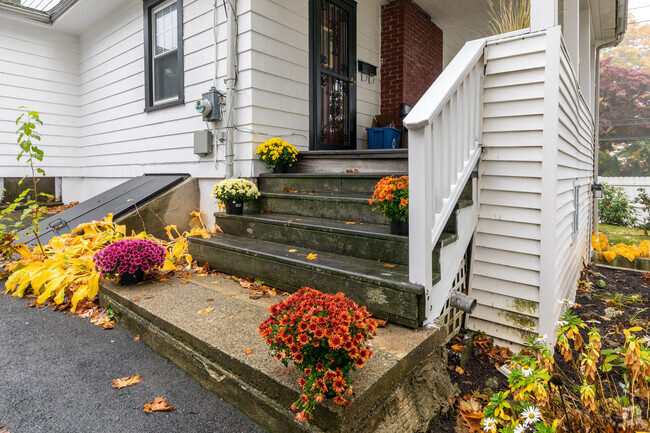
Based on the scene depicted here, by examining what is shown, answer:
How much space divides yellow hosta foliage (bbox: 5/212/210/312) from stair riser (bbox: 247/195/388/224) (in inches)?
26.8

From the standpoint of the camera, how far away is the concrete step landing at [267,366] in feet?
4.77

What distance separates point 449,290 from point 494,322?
817 mm

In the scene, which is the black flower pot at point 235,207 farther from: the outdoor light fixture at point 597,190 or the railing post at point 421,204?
the outdoor light fixture at point 597,190

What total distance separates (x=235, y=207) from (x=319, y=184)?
2.77 feet

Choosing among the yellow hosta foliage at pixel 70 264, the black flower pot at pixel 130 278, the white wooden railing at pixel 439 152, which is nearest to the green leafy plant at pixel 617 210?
the white wooden railing at pixel 439 152

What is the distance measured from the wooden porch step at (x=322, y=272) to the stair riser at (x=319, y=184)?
0.73 meters

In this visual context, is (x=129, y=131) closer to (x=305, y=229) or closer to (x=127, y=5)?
(x=127, y=5)

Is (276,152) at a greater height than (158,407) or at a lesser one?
greater

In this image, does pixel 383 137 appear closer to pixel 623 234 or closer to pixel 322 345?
pixel 322 345

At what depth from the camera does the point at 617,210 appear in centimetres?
914

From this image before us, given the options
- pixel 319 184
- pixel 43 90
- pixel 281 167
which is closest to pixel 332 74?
pixel 281 167

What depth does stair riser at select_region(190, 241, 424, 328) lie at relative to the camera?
1957mm

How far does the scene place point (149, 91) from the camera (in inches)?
211

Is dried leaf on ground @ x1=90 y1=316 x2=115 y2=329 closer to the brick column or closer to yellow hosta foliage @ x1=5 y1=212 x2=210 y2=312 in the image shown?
yellow hosta foliage @ x1=5 y1=212 x2=210 y2=312
